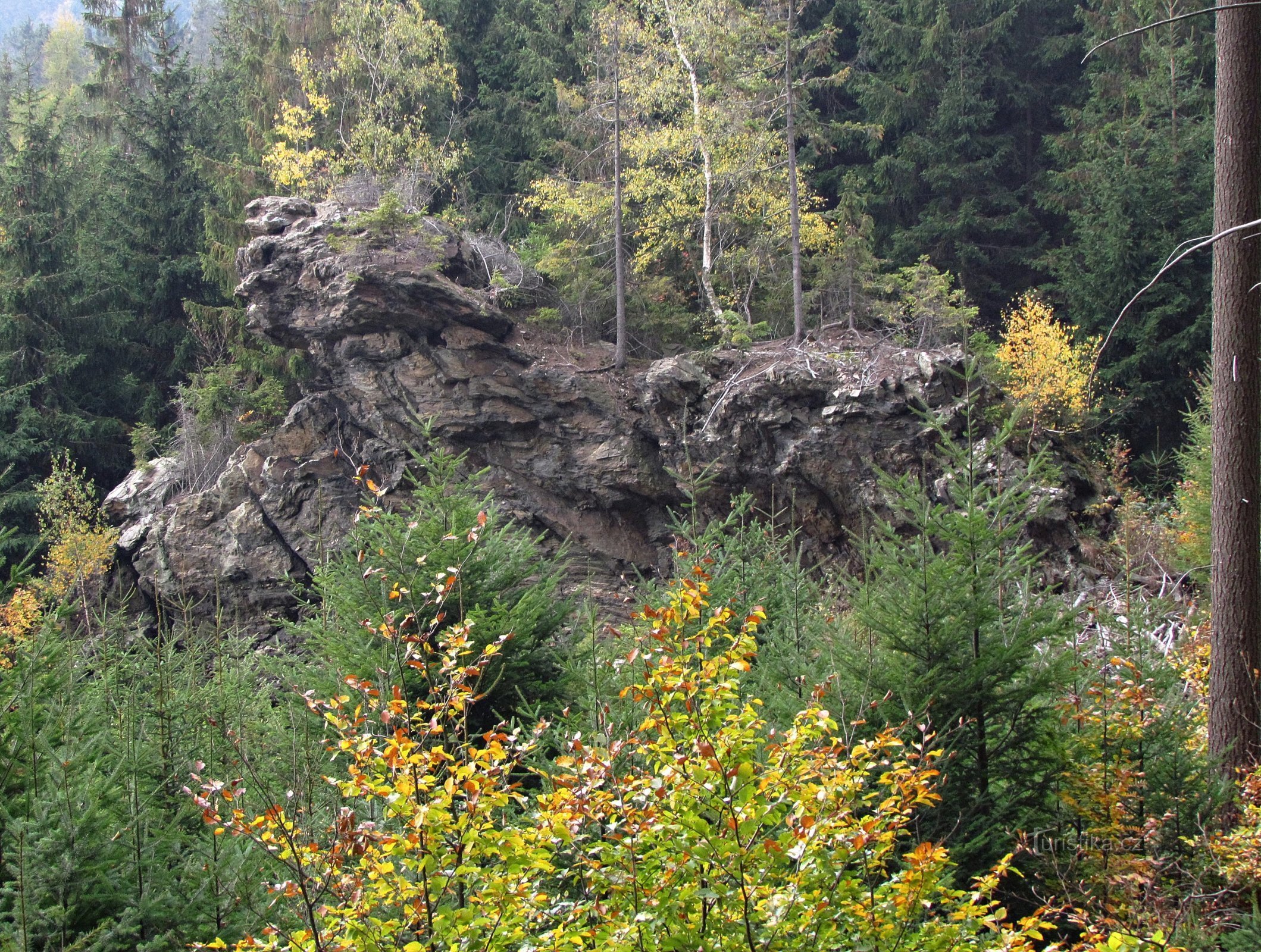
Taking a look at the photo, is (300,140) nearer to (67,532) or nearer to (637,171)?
(637,171)

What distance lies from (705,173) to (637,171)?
169 centimetres

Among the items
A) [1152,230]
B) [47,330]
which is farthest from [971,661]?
→ [47,330]

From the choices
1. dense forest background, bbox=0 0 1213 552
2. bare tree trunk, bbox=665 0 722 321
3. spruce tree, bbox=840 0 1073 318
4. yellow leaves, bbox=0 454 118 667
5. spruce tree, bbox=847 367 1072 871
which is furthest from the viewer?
spruce tree, bbox=840 0 1073 318

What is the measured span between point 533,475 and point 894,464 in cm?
812

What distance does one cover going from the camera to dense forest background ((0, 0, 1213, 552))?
24.8m

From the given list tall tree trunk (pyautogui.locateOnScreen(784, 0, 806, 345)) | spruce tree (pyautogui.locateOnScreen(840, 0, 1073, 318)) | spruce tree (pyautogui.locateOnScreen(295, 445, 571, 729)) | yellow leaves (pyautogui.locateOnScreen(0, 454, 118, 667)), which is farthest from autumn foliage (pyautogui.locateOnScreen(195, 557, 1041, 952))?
spruce tree (pyautogui.locateOnScreen(840, 0, 1073, 318))

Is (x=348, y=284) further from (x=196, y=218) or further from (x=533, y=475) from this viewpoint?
(x=196, y=218)

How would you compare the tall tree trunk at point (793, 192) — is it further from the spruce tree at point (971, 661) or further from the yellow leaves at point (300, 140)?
the spruce tree at point (971, 661)

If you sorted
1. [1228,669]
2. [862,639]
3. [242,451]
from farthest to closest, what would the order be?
[242,451] → [1228,669] → [862,639]

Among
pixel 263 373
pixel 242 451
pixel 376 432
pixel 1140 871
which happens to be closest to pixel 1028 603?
pixel 1140 871

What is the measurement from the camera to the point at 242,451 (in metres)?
24.1

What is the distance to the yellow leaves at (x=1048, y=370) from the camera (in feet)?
73.0

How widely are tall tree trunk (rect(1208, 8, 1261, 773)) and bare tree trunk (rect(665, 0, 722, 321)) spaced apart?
52.8 ft

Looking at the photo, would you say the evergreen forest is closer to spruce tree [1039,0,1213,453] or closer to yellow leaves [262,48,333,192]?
spruce tree [1039,0,1213,453]
